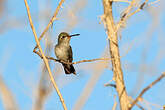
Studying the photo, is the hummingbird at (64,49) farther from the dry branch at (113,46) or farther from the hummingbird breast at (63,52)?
the dry branch at (113,46)

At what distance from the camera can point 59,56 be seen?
6.23m

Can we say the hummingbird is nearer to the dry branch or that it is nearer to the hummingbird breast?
the hummingbird breast

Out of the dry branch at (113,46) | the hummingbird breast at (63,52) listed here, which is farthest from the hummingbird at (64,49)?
the dry branch at (113,46)

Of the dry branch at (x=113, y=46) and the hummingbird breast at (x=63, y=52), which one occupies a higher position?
the dry branch at (x=113, y=46)

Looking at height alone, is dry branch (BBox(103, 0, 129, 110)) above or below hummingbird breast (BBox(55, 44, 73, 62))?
above

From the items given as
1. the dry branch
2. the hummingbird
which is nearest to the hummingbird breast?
the hummingbird

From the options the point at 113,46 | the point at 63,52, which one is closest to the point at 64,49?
the point at 63,52

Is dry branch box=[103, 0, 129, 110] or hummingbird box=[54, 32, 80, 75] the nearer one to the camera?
dry branch box=[103, 0, 129, 110]

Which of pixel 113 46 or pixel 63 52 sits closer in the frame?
pixel 113 46

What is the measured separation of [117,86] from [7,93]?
4.90ft

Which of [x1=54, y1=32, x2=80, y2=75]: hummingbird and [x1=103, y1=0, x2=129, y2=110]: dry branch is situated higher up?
[x1=103, y1=0, x2=129, y2=110]: dry branch

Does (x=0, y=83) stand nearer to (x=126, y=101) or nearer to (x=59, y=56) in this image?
(x=126, y=101)

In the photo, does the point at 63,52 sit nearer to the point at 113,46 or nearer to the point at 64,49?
the point at 64,49

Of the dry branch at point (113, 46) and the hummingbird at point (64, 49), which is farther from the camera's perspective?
the hummingbird at point (64, 49)
